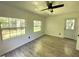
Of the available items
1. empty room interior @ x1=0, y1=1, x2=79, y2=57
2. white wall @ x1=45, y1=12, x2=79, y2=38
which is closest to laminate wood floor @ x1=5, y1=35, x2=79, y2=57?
empty room interior @ x1=0, y1=1, x2=79, y2=57

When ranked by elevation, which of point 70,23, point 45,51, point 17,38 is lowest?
point 45,51

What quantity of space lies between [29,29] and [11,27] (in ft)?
5.53

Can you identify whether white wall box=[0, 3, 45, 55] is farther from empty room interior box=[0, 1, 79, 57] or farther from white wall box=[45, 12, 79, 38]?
white wall box=[45, 12, 79, 38]

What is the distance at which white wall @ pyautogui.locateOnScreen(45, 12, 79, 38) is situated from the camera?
6319 mm

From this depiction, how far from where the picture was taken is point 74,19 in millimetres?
6008

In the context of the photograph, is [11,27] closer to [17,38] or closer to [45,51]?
[17,38]


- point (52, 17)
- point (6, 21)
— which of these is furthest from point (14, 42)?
point (52, 17)

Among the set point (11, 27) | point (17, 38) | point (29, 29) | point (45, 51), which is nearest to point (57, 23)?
point (29, 29)

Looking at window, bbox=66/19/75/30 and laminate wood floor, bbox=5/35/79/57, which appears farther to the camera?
window, bbox=66/19/75/30

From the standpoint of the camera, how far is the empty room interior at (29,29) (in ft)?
10.5

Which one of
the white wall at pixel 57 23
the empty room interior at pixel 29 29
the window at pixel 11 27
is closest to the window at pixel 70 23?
the empty room interior at pixel 29 29

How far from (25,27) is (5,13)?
1.72 metres

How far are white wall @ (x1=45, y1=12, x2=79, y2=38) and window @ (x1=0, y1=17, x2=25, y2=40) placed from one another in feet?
12.1

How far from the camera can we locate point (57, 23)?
24.1 feet
